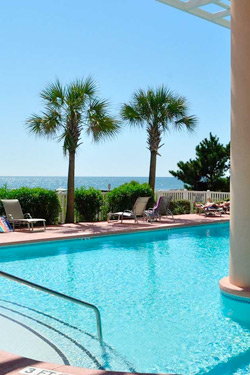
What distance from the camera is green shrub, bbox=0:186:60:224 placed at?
14.2 m

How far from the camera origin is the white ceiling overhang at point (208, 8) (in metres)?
10.2

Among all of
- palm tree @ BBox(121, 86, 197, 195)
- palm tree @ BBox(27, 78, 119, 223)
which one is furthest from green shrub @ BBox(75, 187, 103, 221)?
palm tree @ BBox(121, 86, 197, 195)

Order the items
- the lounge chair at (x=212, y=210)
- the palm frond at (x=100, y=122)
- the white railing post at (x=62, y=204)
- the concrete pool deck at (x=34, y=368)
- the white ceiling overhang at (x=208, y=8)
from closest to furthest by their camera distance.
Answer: the concrete pool deck at (x=34, y=368), the white ceiling overhang at (x=208, y=8), the palm frond at (x=100, y=122), the white railing post at (x=62, y=204), the lounge chair at (x=212, y=210)

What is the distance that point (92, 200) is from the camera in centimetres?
1608

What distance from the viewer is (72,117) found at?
14859 mm

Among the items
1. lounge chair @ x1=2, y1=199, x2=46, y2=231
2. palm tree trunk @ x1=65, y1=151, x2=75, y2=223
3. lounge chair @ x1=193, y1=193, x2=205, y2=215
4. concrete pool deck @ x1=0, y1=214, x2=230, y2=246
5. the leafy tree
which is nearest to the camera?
concrete pool deck @ x1=0, y1=214, x2=230, y2=246

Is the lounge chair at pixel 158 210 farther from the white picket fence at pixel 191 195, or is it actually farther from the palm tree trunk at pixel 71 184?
the white picket fence at pixel 191 195

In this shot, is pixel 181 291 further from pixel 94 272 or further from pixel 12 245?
pixel 12 245

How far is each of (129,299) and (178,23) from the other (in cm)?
1629

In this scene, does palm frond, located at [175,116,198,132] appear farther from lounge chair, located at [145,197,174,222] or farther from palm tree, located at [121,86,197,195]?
Answer: lounge chair, located at [145,197,174,222]

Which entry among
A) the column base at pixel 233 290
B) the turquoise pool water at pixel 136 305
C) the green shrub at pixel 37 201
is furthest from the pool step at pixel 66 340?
the green shrub at pixel 37 201

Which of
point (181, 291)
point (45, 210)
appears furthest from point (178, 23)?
point (181, 291)

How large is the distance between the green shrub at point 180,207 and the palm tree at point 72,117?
18.4ft

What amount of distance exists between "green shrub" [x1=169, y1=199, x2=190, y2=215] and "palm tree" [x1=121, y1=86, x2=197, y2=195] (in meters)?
1.37
